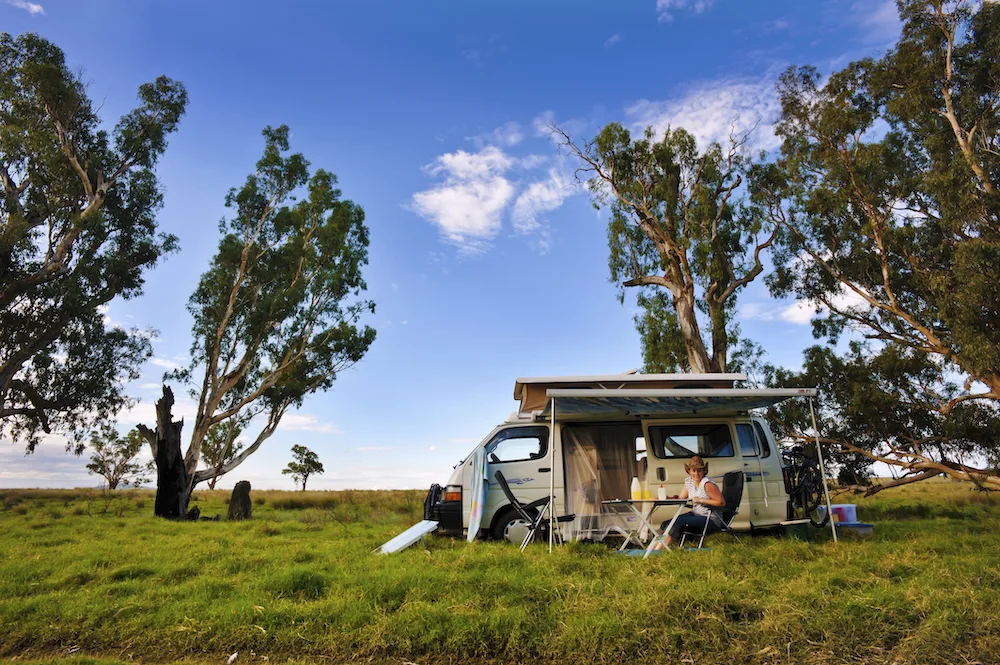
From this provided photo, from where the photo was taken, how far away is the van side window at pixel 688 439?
8578mm

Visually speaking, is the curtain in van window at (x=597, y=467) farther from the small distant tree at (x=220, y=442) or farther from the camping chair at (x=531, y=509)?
the small distant tree at (x=220, y=442)

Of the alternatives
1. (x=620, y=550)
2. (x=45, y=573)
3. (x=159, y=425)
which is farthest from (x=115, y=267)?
(x=620, y=550)

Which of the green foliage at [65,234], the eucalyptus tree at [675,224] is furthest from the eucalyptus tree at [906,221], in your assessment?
the green foliage at [65,234]

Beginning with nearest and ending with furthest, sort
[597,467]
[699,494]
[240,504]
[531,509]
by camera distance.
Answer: [699,494] < [531,509] < [597,467] < [240,504]

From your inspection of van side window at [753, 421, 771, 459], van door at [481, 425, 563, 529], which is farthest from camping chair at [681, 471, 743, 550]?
van door at [481, 425, 563, 529]

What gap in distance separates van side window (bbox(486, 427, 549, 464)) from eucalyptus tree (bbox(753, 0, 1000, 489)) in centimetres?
1074

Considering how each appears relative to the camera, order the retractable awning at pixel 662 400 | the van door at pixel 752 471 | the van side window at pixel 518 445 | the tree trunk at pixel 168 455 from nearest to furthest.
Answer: the retractable awning at pixel 662 400 < the van door at pixel 752 471 < the van side window at pixel 518 445 < the tree trunk at pixel 168 455

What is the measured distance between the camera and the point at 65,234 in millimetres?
18953

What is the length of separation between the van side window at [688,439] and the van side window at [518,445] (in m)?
1.59

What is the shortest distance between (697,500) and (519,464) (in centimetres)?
254

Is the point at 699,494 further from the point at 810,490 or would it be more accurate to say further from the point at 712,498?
the point at 810,490

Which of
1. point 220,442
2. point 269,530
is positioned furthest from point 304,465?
point 269,530

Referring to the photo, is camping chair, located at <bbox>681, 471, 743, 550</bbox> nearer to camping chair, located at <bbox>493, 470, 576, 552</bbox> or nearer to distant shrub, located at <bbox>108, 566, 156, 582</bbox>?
camping chair, located at <bbox>493, 470, 576, 552</bbox>

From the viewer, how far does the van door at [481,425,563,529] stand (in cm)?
847
